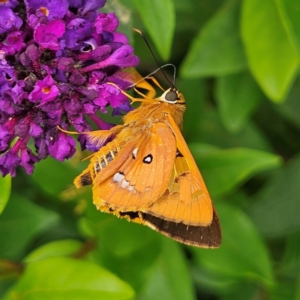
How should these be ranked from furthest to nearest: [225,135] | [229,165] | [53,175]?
[225,135] → [53,175] → [229,165]

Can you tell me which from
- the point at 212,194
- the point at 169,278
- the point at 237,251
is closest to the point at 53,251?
the point at 169,278

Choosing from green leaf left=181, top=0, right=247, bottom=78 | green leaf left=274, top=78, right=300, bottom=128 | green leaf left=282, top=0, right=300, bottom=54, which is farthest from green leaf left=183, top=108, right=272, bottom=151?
green leaf left=282, top=0, right=300, bottom=54

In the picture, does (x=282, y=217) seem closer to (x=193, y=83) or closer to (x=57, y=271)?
(x=193, y=83)

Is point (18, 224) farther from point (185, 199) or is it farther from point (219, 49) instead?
point (219, 49)

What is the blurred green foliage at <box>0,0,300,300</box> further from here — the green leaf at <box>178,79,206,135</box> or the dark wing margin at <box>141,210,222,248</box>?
the dark wing margin at <box>141,210,222,248</box>

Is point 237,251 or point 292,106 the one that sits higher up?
point 292,106

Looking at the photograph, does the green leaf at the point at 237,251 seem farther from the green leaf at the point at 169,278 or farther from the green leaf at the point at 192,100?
the green leaf at the point at 192,100

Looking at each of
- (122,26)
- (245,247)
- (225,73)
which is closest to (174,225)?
(122,26)
